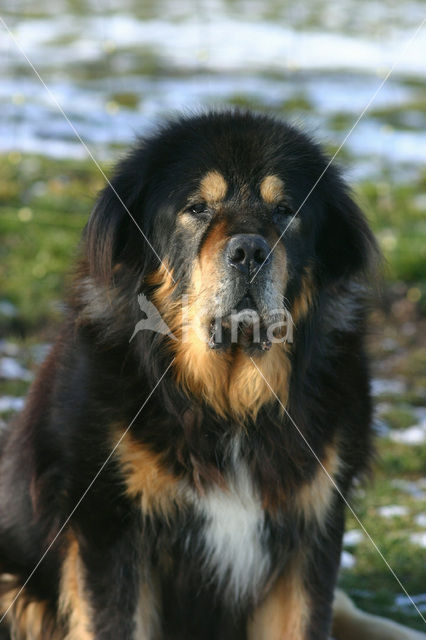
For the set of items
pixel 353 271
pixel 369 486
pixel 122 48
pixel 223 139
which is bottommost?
pixel 369 486

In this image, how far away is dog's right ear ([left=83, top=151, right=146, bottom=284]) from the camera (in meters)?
3.53

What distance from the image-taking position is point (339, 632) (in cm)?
416

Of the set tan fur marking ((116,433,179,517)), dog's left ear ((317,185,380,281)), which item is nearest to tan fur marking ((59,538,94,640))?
tan fur marking ((116,433,179,517))

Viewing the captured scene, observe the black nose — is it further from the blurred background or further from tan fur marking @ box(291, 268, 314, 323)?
the blurred background

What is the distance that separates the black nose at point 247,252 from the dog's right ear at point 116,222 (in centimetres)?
53

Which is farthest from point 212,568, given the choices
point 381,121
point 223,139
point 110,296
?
point 381,121

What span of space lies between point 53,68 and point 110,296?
502 inches

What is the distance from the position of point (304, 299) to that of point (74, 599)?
4.79 feet

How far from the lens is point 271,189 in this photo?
11.3ft

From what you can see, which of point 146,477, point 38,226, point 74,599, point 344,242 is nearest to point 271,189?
point 344,242

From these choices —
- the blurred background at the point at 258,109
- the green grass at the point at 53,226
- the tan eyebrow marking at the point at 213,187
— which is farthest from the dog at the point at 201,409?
the green grass at the point at 53,226

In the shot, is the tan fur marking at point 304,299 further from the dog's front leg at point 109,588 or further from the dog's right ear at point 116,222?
the dog's front leg at point 109,588

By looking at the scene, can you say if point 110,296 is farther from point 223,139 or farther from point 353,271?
point 353,271

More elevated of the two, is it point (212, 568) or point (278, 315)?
point (278, 315)
